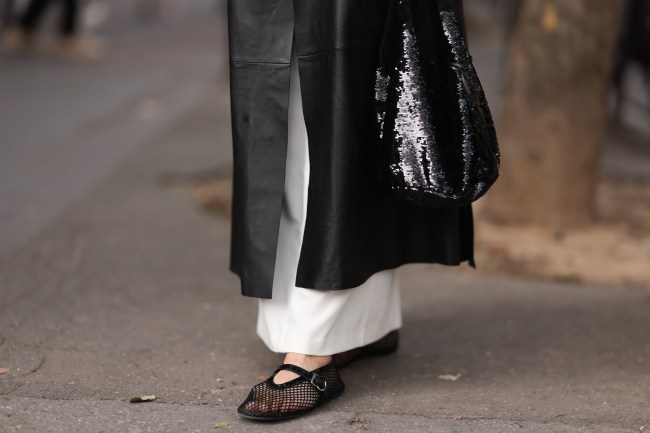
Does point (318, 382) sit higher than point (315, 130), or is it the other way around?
point (315, 130)

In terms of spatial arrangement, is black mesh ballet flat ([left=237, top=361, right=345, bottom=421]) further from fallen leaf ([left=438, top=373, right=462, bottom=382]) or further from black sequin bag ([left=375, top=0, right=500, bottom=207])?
black sequin bag ([left=375, top=0, right=500, bottom=207])

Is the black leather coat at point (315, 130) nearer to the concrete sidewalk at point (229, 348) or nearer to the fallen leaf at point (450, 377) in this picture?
the concrete sidewalk at point (229, 348)

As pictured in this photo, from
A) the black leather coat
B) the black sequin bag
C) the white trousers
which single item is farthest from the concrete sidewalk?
the black sequin bag

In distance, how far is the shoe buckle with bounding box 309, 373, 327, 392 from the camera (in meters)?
3.01

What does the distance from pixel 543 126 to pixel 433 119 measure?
2600 mm

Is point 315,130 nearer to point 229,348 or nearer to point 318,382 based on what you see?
point 318,382

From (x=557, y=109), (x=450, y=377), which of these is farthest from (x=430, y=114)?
(x=557, y=109)

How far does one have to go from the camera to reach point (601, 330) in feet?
12.9

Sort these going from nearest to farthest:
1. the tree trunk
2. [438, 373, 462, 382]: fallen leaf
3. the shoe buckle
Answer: the shoe buckle < [438, 373, 462, 382]: fallen leaf < the tree trunk

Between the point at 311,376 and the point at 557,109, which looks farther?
the point at 557,109

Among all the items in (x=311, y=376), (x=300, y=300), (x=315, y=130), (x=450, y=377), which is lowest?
(x=450, y=377)

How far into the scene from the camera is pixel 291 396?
116 inches

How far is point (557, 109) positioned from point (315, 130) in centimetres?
270

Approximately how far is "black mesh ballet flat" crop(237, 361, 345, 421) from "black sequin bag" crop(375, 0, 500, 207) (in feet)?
1.99
